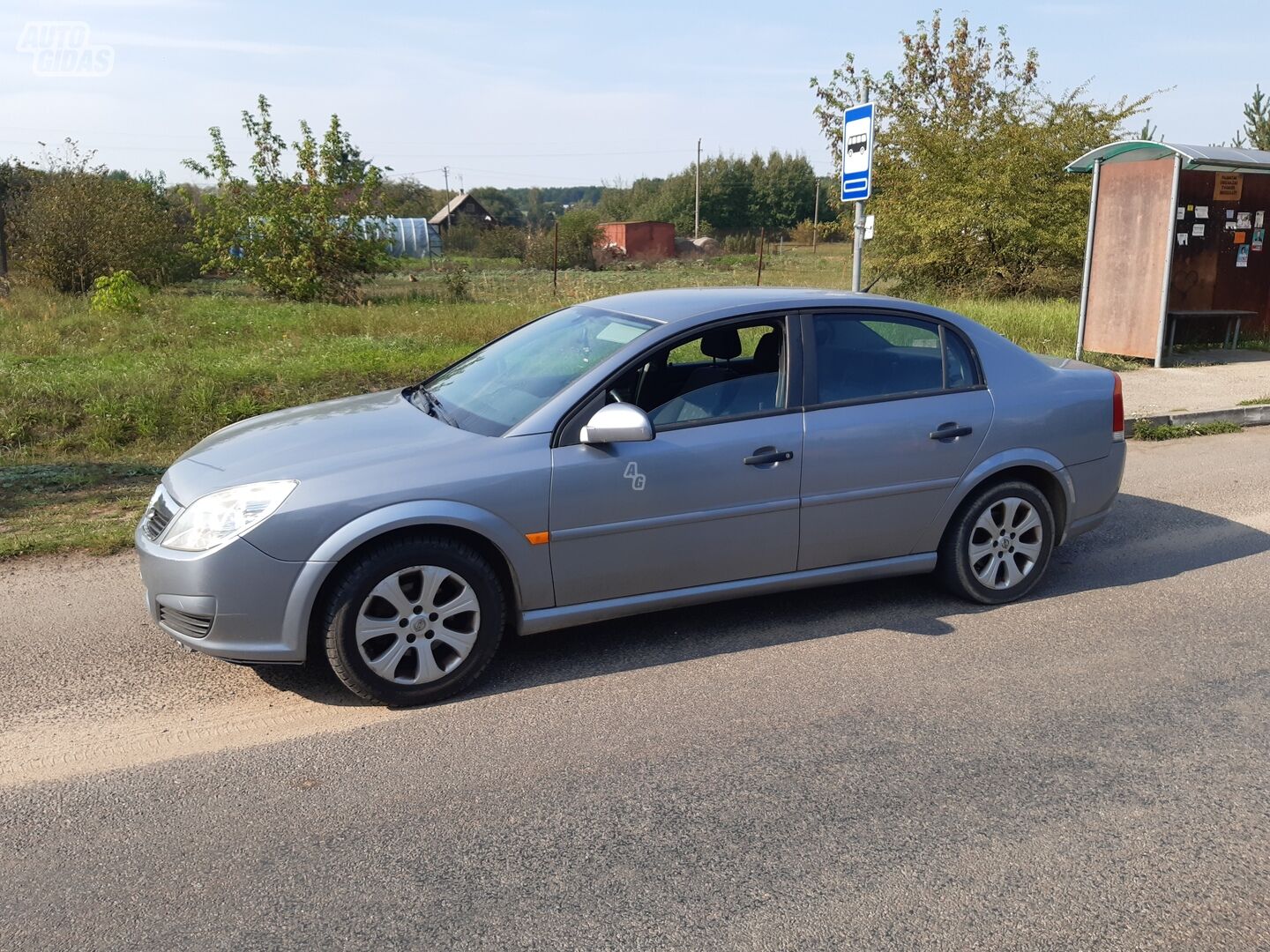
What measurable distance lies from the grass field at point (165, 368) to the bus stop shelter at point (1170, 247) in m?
0.68

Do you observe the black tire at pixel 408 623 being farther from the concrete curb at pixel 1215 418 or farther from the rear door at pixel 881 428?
the concrete curb at pixel 1215 418

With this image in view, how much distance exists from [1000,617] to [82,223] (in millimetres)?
20134

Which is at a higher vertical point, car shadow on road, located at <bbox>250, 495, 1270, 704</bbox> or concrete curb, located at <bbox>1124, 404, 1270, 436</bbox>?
concrete curb, located at <bbox>1124, 404, 1270, 436</bbox>

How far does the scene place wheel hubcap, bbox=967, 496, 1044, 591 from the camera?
5402mm

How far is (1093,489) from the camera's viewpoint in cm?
568

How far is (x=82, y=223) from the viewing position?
20391mm

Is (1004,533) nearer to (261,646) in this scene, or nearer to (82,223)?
(261,646)

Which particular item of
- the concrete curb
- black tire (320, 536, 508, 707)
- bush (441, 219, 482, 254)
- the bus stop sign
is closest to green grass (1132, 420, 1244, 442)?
the concrete curb

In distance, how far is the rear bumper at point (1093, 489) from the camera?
561 centimetres

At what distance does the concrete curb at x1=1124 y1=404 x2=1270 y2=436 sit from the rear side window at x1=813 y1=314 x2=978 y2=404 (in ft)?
19.0

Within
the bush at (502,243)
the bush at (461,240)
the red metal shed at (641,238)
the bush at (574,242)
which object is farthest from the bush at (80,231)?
the red metal shed at (641,238)

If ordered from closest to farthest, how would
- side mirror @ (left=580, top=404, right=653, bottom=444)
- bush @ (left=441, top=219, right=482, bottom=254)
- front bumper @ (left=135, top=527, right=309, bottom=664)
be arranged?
1. front bumper @ (left=135, top=527, right=309, bottom=664)
2. side mirror @ (left=580, top=404, right=653, bottom=444)
3. bush @ (left=441, top=219, right=482, bottom=254)

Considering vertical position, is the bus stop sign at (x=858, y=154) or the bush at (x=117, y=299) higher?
the bus stop sign at (x=858, y=154)

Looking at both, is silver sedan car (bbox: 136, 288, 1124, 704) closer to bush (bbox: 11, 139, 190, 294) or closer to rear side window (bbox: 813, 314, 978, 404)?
rear side window (bbox: 813, 314, 978, 404)
